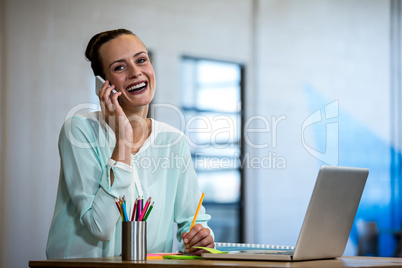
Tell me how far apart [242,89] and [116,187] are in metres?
2.73

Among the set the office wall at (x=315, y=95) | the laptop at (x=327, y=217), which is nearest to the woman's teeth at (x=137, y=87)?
Result: the laptop at (x=327, y=217)

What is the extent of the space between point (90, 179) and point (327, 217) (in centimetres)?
68

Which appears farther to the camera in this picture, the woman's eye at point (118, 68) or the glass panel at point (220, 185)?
the glass panel at point (220, 185)

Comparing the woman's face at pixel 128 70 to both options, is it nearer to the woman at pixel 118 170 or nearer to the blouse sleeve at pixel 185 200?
the woman at pixel 118 170

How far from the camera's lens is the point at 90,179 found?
5.37 ft

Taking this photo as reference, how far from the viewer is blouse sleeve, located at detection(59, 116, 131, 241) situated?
1.56 meters

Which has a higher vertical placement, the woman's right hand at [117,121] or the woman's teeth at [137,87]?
the woman's teeth at [137,87]

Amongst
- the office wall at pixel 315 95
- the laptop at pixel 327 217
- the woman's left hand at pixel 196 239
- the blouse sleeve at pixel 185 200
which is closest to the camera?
the laptop at pixel 327 217

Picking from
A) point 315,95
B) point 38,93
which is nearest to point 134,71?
point 38,93

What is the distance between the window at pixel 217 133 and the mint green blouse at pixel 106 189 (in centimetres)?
204

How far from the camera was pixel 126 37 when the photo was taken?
6.59 ft

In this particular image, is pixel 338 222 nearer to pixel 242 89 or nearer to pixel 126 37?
pixel 126 37

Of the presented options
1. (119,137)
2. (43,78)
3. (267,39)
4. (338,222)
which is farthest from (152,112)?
(338,222)

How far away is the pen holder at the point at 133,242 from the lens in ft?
4.45
